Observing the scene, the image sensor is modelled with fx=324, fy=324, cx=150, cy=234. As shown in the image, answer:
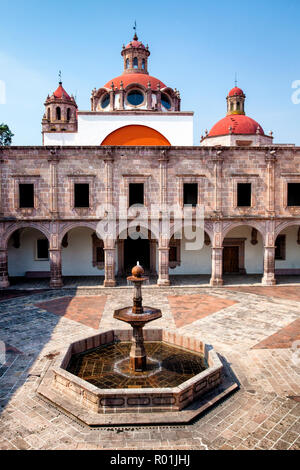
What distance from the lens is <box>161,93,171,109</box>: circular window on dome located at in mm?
25056

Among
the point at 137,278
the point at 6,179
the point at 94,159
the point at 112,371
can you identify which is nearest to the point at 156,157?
the point at 94,159

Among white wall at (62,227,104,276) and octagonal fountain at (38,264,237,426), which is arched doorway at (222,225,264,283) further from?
octagonal fountain at (38,264,237,426)

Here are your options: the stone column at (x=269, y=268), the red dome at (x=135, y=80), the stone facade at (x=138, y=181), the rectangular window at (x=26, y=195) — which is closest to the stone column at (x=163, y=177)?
the stone facade at (x=138, y=181)

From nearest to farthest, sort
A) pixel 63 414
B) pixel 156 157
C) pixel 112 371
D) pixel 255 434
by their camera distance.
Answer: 1. pixel 255 434
2. pixel 63 414
3. pixel 112 371
4. pixel 156 157

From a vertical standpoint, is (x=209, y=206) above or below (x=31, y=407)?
above

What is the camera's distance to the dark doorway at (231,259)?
19542mm

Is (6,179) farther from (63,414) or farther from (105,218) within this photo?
(63,414)

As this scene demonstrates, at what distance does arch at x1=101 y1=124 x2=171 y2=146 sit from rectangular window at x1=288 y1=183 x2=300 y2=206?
8721 millimetres

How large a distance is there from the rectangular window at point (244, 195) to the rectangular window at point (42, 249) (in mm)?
11241

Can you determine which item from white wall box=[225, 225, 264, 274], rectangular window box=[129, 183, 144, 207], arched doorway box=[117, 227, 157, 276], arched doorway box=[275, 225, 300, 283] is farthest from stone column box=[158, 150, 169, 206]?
arched doorway box=[275, 225, 300, 283]

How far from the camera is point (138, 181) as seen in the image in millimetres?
16578

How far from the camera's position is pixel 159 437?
525 cm

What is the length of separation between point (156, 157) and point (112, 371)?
11.7 meters

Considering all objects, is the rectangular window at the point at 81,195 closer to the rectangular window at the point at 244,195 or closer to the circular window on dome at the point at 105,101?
the rectangular window at the point at 244,195
